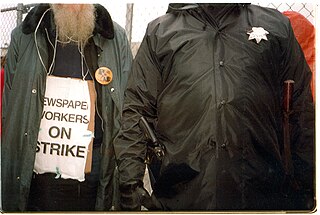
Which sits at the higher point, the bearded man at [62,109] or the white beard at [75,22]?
the white beard at [75,22]

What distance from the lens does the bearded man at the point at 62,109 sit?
6.77 ft

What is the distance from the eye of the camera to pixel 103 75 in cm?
208

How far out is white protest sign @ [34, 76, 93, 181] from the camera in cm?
206

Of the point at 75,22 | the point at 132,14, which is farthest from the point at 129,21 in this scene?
the point at 75,22

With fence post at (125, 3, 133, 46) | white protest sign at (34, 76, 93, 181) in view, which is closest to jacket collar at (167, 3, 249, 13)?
fence post at (125, 3, 133, 46)

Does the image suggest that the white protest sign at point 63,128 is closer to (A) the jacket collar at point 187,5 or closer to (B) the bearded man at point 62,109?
(B) the bearded man at point 62,109

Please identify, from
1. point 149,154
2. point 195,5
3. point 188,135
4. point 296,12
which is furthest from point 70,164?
point 296,12

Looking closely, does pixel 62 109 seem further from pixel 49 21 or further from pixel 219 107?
pixel 219 107

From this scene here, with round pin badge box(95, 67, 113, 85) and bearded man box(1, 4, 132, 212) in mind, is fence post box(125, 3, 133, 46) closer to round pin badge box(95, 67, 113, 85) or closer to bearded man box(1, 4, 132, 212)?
bearded man box(1, 4, 132, 212)

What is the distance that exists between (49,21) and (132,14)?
0.34 metres

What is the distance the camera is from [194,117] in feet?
6.66

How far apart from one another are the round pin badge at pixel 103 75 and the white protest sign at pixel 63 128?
0.06m

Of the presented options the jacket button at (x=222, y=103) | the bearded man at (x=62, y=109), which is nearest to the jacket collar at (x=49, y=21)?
the bearded man at (x=62, y=109)

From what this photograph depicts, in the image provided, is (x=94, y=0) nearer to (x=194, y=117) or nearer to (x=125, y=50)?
(x=125, y=50)
